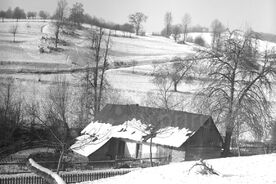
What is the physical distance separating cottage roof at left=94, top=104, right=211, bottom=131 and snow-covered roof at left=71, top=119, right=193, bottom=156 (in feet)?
1.49

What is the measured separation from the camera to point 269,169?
16766 millimetres

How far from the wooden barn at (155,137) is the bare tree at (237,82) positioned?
4.75ft

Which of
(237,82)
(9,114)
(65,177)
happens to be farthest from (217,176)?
(9,114)

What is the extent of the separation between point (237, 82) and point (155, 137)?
7.06 m

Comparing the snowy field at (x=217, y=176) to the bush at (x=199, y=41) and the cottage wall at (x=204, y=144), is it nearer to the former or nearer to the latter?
the cottage wall at (x=204, y=144)

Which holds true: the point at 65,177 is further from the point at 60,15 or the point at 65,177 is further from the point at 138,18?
the point at 60,15

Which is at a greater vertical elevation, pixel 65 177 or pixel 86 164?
pixel 65 177

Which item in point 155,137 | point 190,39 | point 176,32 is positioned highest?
point 176,32

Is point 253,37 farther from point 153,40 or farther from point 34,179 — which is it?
point 153,40

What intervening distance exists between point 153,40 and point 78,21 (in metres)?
23.0

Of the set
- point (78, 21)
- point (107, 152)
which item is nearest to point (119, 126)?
point (107, 152)

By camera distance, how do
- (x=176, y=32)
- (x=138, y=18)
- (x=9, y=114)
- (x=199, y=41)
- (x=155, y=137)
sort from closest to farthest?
1. (x=155, y=137)
2. (x=9, y=114)
3. (x=138, y=18)
4. (x=176, y=32)
5. (x=199, y=41)

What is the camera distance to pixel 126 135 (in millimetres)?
27391

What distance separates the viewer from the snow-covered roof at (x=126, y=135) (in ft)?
83.3
